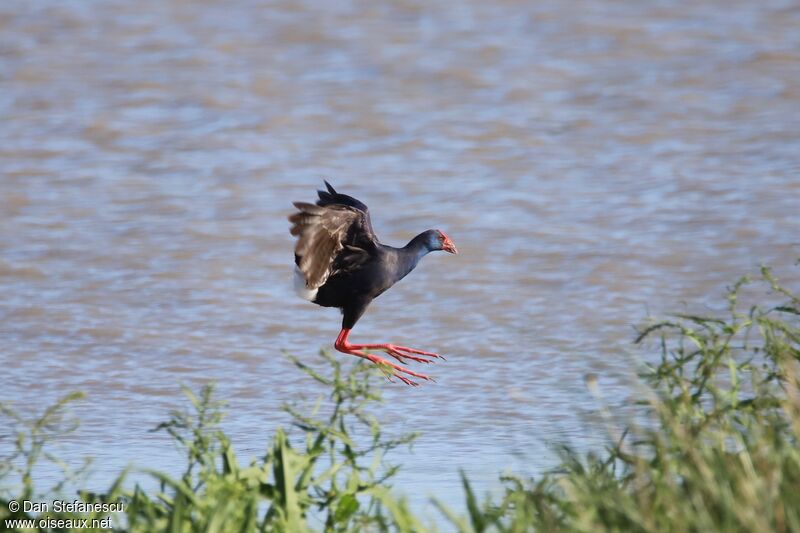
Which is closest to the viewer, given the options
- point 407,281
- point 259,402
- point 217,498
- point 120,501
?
point 217,498

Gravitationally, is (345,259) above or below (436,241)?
below

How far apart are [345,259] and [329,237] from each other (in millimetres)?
241

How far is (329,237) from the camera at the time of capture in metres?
5.66

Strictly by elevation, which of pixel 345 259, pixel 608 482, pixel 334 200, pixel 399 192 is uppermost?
pixel 399 192

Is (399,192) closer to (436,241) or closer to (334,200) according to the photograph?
(436,241)

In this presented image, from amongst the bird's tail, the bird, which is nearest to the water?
the bird

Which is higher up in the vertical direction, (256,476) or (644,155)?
(644,155)

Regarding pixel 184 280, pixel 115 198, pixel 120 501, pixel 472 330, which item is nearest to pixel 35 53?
pixel 115 198

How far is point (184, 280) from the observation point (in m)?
9.23

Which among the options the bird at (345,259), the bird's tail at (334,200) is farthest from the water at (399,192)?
the bird's tail at (334,200)

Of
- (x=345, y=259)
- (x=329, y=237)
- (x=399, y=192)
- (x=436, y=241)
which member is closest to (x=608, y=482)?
(x=329, y=237)

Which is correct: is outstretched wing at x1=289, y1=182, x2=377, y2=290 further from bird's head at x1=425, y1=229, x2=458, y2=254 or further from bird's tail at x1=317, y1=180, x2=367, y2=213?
bird's head at x1=425, y1=229, x2=458, y2=254

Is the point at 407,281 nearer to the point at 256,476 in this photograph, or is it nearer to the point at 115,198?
the point at 115,198

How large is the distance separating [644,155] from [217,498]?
7.58 metres
